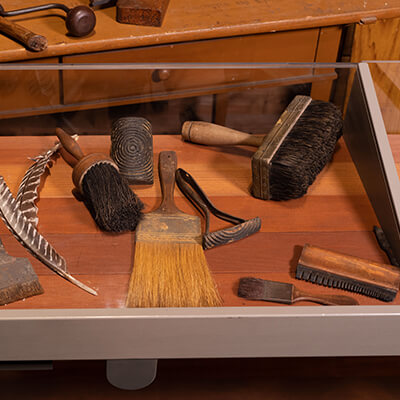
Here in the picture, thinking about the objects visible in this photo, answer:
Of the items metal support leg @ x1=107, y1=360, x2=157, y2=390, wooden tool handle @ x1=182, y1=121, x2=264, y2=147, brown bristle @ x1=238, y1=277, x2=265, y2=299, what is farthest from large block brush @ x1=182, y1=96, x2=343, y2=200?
metal support leg @ x1=107, y1=360, x2=157, y2=390

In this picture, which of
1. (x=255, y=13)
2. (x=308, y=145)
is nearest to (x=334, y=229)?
(x=308, y=145)

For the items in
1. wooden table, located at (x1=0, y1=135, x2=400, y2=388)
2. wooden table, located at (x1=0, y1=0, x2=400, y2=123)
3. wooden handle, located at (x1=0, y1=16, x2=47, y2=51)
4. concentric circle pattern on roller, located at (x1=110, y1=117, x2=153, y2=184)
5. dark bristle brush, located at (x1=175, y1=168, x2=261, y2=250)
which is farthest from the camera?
wooden table, located at (x1=0, y1=0, x2=400, y2=123)

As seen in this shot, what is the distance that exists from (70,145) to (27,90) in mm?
133

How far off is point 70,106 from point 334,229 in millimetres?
524

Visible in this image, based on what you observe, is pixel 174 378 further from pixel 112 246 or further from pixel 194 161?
pixel 194 161

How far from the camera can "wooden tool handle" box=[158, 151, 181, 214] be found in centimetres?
89

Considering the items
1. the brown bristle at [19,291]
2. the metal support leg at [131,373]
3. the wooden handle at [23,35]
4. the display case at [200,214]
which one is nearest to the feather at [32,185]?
the display case at [200,214]

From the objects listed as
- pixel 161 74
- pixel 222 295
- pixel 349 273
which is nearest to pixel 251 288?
pixel 222 295

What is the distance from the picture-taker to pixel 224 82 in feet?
3.38

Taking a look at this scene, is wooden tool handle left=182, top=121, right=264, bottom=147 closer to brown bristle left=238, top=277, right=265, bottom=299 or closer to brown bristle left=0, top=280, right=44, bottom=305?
brown bristle left=238, top=277, right=265, bottom=299

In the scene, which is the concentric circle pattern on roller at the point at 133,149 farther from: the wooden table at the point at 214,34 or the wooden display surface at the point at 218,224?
the wooden table at the point at 214,34

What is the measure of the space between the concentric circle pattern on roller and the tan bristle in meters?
0.17

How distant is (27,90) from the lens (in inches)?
39.0

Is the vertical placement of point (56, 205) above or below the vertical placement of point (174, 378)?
above
